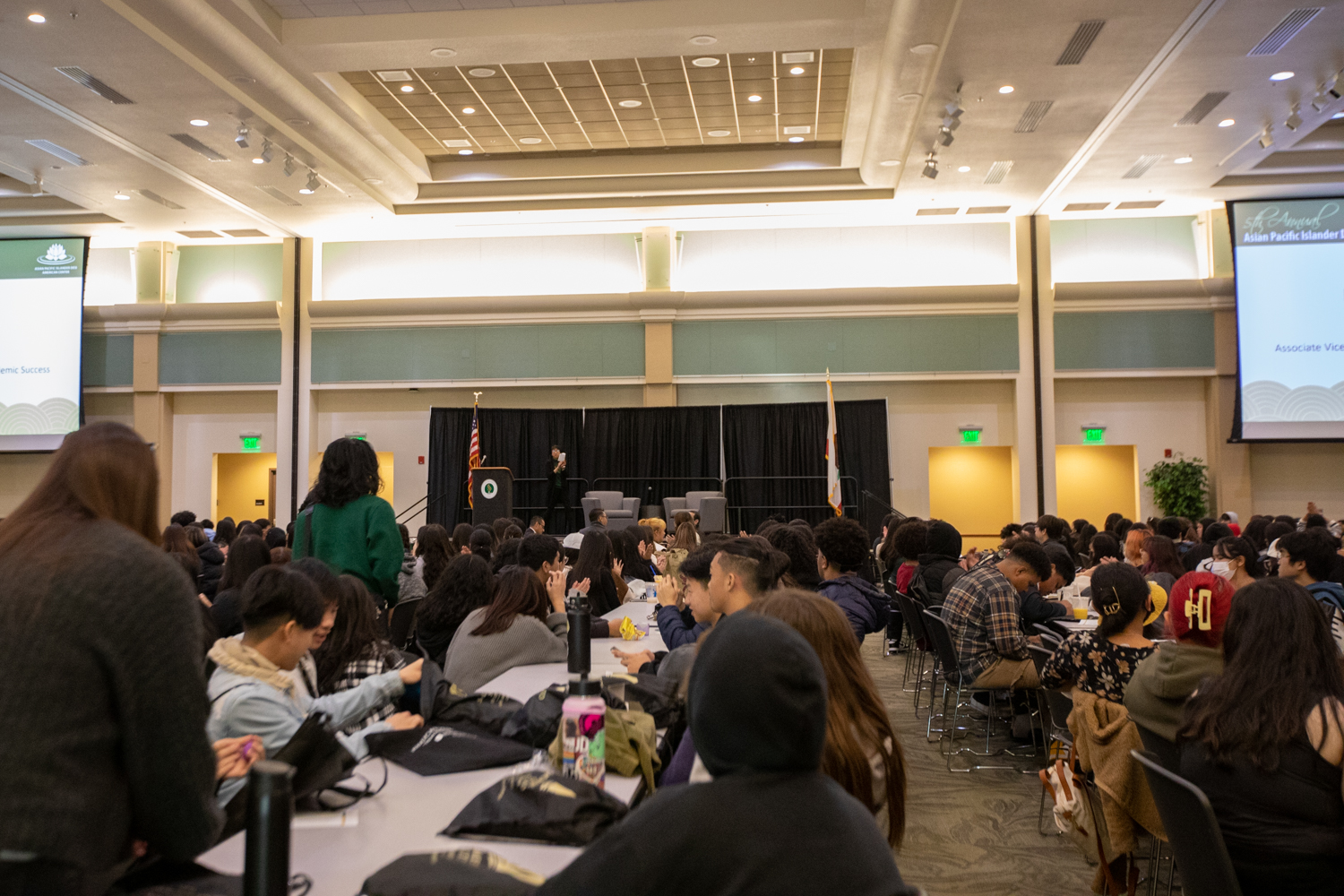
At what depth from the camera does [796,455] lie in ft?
48.8

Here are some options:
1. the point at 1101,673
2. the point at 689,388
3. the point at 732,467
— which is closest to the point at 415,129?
the point at 689,388

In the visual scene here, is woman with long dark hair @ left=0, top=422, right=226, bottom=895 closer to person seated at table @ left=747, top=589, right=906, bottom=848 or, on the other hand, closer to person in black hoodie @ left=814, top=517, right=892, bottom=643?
person seated at table @ left=747, top=589, right=906, bottom=848

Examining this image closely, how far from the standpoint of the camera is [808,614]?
6.33ft

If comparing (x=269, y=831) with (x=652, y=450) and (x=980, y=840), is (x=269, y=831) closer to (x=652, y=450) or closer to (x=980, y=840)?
(x=980, y=840)

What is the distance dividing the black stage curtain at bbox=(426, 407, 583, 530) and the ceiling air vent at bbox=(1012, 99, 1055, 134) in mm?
7737

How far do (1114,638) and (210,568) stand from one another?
5619 millimetres

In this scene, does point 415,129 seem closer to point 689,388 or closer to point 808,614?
point 689,388

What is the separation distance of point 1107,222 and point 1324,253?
2.93 m

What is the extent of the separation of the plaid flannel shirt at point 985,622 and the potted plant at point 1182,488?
1064 centimetres

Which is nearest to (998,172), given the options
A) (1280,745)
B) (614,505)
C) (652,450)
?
(652,450)

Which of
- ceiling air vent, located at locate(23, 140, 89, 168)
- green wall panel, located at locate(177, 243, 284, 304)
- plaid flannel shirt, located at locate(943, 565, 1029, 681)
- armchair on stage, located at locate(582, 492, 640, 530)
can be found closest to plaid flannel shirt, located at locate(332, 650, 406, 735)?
plaid flannel shirt, located at locate(943, 565, 1029, 681)

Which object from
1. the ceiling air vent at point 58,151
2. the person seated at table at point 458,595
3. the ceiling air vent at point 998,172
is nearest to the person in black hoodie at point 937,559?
the person seated at table at point 458,595

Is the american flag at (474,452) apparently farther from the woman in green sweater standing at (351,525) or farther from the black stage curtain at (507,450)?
the woman in green sweater standing at (351,525)

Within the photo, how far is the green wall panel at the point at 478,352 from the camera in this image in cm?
1541
